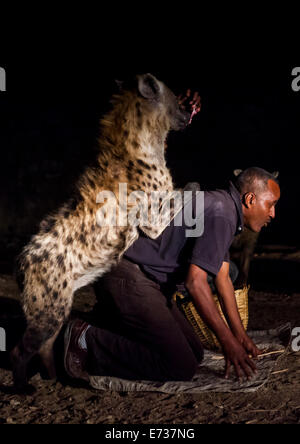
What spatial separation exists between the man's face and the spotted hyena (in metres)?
0.42

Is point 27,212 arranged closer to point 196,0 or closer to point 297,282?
point 196,0

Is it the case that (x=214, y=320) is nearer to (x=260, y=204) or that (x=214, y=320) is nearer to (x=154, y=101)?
(x=260, y=204)

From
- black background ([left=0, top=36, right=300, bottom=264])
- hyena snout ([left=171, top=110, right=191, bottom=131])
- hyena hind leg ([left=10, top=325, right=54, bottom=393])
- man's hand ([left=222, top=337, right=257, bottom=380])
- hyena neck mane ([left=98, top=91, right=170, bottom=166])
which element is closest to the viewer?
man's hand ([left=222, top=337, right=257, bottom=380])

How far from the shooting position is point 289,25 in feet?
21.9

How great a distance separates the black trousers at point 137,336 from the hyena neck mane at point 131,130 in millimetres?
524

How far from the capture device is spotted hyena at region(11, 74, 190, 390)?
2086 millimetres

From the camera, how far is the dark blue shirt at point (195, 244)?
1962 millimetres

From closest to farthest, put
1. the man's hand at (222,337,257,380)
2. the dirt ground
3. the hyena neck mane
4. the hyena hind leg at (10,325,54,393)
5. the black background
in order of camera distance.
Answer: the dirt ground, the man's hand at (222,337,257,380), the hyena hind leg at (10,325,54,393), the hyena neck mane, the black background

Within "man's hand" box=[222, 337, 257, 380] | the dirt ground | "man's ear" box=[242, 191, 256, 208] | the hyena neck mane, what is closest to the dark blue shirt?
"man's ear" box=[242, 191, 256, 208]

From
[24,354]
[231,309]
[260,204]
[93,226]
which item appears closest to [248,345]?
[231,309]

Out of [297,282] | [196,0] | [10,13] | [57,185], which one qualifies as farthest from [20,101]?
[297,282]

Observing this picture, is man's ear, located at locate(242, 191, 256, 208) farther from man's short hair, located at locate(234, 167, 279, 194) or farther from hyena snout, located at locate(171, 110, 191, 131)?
hyena snout, located at locate(171, 110, 191, 131)

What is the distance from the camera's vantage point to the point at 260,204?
2.14 metres

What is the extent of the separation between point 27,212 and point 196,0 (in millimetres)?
3999
